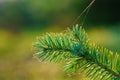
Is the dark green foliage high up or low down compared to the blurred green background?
down

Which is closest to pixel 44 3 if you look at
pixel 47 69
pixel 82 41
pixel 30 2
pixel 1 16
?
pixel 30 2

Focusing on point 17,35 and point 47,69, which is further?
point 17,35

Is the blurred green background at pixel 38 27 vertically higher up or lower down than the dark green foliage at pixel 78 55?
higher up

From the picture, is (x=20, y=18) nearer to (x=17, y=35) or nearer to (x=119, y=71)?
(x=17, y=35)

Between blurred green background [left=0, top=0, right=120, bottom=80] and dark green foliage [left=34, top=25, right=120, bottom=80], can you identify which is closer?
dark green foliage [left=34, top=25, right=120, bottom=80]
